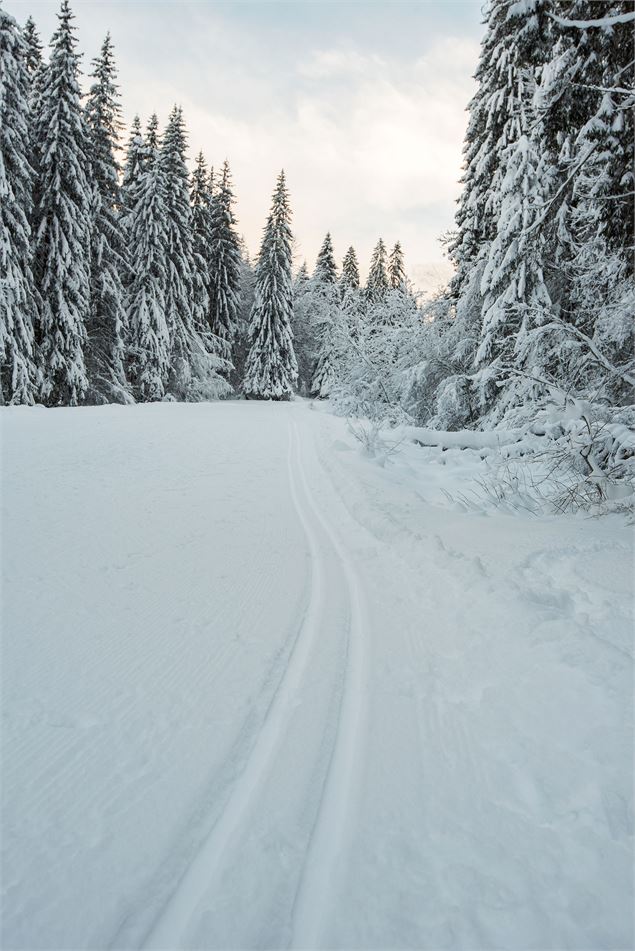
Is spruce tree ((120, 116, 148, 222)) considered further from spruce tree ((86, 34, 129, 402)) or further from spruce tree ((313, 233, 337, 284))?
spruce tree ((313, 233, 337, 284))

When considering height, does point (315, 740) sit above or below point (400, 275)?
below

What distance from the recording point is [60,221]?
1783 centimetres

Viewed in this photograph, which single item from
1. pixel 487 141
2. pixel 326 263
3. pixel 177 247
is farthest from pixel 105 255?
pixel 326 263

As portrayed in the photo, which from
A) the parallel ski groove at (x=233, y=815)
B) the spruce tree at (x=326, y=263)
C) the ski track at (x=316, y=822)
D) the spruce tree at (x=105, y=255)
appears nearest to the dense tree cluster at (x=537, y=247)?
the ski track at (x=316, y=822)

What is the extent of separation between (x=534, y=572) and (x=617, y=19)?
14.3 ft

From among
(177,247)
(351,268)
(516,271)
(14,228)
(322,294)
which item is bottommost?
(516,271)

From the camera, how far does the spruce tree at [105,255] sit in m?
20.0

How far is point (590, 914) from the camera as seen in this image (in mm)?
1429

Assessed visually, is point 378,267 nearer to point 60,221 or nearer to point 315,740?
point 60,221

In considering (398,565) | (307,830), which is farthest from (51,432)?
(307,830)

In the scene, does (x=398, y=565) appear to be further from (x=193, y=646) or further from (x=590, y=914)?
(x=590, y=914)

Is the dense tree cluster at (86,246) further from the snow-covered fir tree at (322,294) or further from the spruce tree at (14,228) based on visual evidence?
the snow-covered fir tree at (322,294)

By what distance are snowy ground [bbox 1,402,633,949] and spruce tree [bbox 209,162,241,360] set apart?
3087 cm

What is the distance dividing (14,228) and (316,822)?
20.1 metres
